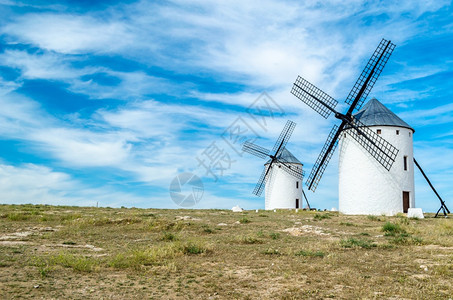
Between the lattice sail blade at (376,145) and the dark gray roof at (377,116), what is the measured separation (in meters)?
0.96

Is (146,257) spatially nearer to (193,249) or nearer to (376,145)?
(193,249)

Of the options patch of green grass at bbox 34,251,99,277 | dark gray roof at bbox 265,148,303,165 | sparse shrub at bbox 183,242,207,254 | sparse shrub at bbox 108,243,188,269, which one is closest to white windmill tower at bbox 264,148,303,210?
dark gray roof at bbox 265,148,303,165

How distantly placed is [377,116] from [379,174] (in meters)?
4.59

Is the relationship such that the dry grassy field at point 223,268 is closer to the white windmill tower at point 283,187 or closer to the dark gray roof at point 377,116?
the dark gray roof at point 377,116

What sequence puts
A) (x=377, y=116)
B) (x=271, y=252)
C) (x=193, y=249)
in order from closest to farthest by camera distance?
1. (x=271, y=252)
2. (x=193, y=249)
3. (x=377, y=116)

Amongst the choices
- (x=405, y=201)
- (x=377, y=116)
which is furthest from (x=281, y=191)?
(x=377, y=116)

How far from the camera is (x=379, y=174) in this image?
29.2 m

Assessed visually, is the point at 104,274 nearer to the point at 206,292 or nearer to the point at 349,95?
the point at 206,292

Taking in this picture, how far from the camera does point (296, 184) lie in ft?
160

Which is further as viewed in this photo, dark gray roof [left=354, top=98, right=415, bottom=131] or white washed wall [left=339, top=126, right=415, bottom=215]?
dark gray roof [left=354, top=98, right=415, bottom=131]

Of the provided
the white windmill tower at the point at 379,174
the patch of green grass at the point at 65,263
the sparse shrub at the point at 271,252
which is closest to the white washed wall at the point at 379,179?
the white windmill tower at the point at 379,174

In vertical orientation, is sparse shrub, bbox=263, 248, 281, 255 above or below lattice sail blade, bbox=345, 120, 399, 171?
below

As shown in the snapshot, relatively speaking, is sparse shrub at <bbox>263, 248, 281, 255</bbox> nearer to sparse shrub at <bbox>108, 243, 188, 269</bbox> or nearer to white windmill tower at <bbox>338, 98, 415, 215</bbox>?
sparse shrub at <bbox>108, 243, 188, 269</bbox>

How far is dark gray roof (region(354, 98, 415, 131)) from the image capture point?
29500 mm
